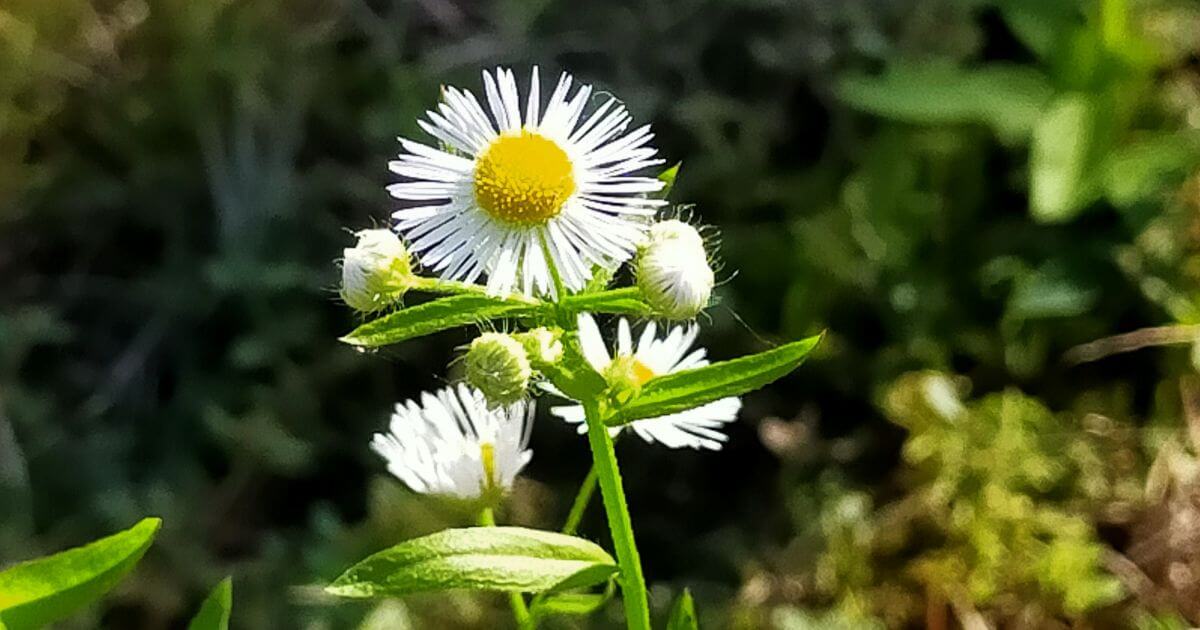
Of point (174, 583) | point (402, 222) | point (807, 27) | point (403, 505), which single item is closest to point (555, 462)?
point (403, 505)

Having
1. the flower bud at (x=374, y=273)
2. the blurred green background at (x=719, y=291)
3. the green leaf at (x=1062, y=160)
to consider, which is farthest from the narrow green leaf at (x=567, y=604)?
the green leaf at (x=1062, y=160)

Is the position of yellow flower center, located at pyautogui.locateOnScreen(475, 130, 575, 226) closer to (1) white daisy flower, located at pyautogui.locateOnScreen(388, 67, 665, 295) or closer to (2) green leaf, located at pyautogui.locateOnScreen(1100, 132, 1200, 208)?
(1) white daisy flower, located at pyautogui.locateOnScreen(388, 67, 665, 295)

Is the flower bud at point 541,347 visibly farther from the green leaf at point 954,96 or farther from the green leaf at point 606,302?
the green leaf at point 954,96

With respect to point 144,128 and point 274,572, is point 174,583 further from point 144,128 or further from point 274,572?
point 144,128

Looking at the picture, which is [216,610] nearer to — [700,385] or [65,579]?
[65,579]

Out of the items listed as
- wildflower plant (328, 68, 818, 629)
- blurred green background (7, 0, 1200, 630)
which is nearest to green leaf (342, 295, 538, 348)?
wildflower plant (328, 68, 818, 629)
